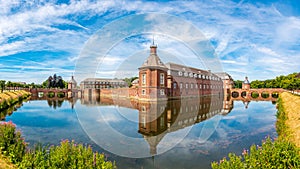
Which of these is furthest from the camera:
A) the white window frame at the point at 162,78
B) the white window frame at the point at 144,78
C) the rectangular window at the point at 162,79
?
the rectangular window at the point at 162,79

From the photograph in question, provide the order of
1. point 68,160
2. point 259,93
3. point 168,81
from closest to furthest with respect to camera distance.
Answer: point 68,160, point 168,81, point 259,93

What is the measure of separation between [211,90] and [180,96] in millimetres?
21222

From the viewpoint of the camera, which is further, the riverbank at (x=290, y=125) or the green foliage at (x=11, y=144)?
the riverbank at (x=290, y=125)

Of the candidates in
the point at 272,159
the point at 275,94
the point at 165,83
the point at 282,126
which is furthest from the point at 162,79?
the point at 275,94

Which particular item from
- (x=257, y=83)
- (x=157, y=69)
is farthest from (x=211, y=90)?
(x=257, y=83)

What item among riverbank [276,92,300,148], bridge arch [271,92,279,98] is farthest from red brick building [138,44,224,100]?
bridge arch [271,92,279,98]

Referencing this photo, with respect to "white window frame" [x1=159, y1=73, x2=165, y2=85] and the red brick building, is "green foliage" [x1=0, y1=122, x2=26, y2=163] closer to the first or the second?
the red brick building

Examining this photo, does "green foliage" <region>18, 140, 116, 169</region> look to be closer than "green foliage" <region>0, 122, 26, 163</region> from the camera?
Yes

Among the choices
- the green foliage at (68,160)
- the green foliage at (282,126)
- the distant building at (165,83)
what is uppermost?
the distant building at (165,83)

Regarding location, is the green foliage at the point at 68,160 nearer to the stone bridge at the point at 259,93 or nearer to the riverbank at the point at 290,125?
the riverbank at the point at 290,125

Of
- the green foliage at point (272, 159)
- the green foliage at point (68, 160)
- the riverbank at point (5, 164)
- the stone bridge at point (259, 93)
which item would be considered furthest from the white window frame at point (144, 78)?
the stone bridge at point (259, 93)

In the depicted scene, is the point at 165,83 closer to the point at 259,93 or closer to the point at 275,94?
the point at 259,93

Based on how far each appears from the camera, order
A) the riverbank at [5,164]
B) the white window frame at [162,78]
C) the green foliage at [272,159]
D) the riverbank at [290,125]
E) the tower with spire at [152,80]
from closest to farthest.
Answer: the green foliage at [272,159] → the riverbank at [5,164] → the riverbank at [290,125] → the tower with spire at [152,80] → the white window frame at [162,78]

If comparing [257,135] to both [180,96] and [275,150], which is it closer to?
[275,150]
